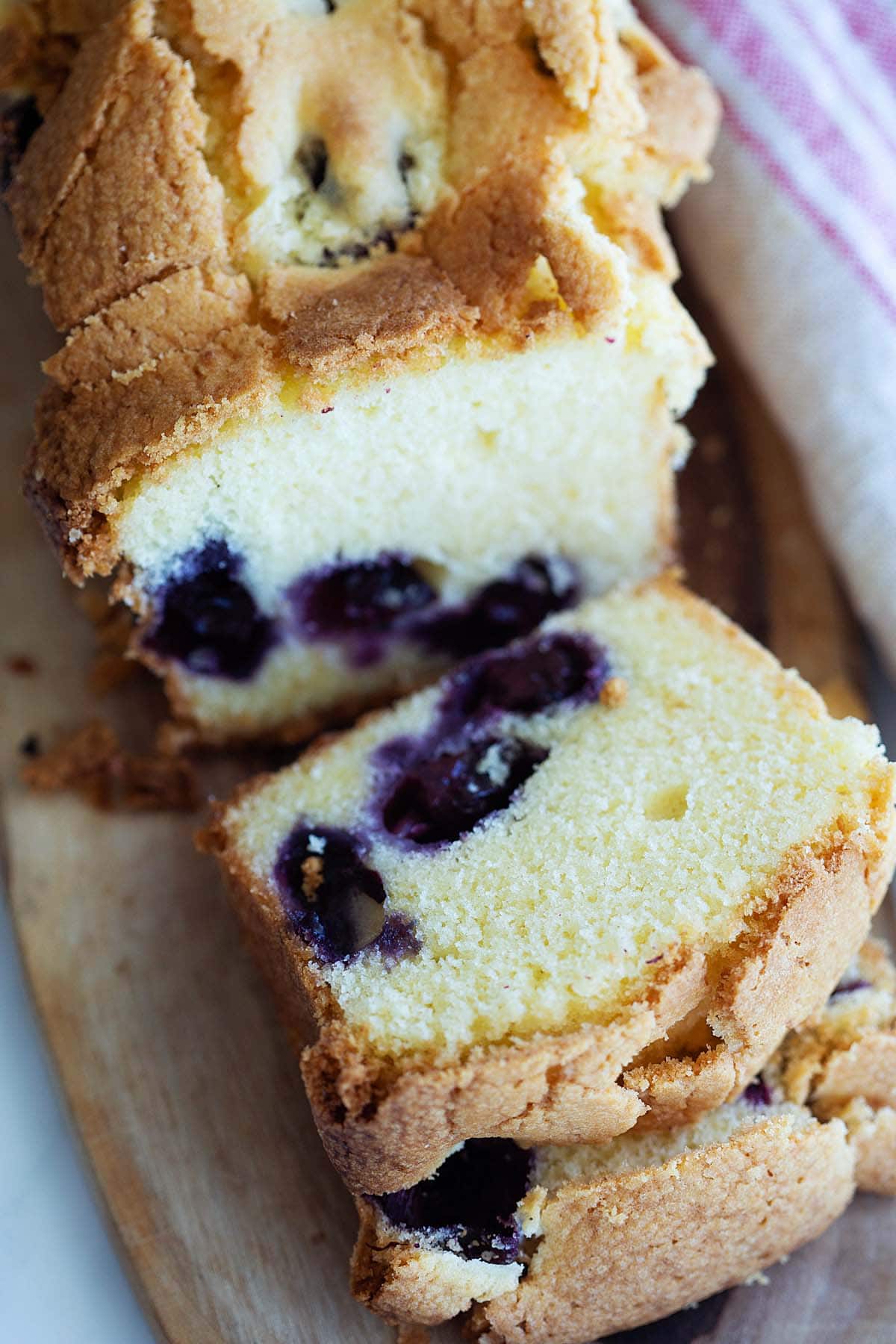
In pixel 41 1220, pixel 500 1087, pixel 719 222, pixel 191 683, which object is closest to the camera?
pixel 500 1087

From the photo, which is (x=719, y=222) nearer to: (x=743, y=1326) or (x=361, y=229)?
(x=361, y=229)

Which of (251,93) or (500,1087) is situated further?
(251,93)

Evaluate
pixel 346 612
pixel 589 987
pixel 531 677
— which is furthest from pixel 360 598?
pixel 589 987

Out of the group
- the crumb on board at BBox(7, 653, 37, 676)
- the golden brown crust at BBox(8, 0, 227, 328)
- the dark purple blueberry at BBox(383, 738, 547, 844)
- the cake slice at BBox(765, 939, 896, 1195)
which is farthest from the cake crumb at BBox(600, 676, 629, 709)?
the crumb on board at BBox(7, 653, 37, 676)

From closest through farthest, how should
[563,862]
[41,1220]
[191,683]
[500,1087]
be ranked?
1. [500,1087]
2. [563,862]
3. [41,1220]
4. [191,683]

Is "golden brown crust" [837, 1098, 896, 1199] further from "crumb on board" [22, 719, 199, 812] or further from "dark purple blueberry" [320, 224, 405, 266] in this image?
"dark purple blueberry" [320, 224, 405, 266]

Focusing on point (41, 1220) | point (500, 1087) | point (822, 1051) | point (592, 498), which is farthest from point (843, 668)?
point (41, 1220)

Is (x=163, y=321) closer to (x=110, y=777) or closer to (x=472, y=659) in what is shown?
(x=472, y=659)
